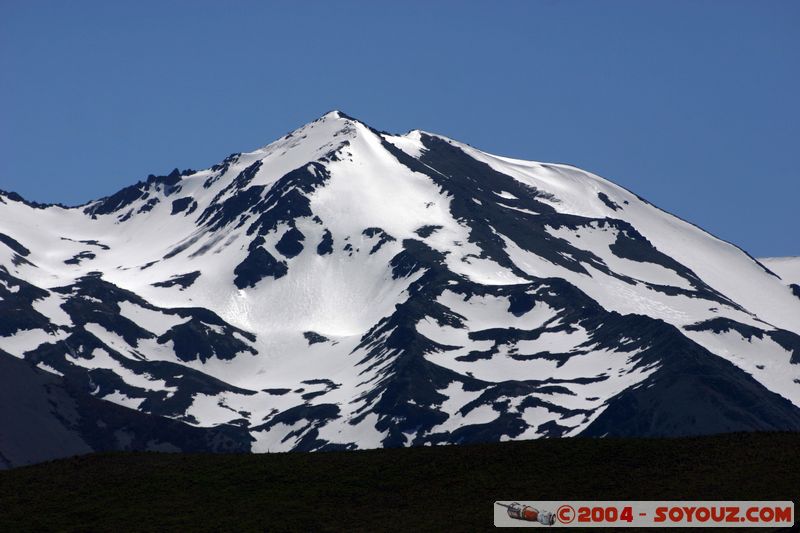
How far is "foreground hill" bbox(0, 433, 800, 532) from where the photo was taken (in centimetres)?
8712

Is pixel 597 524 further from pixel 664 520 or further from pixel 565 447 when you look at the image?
pixel 565 447

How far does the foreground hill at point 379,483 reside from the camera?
286ft

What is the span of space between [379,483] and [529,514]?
53.9 feet

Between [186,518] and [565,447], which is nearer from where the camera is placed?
[186,518]

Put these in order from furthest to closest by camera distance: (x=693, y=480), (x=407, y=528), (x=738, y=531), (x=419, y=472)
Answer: (x=419, y=472) → (x=693, y=480) → (x=407, y=528) → (x=738, y=531)

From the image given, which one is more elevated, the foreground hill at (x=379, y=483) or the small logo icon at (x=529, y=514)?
the foreground hill at (x=379, y=483)

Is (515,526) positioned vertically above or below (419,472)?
below

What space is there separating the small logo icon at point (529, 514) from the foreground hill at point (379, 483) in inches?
70.7

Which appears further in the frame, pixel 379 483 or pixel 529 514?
pixel 379 483

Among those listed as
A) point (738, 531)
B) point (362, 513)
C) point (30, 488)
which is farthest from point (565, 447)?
point (30, 488)

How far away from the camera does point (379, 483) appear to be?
94.9 metres

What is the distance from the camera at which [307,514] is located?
8850 centimetres

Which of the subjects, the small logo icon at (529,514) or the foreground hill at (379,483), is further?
the foreground hill at (379,483)

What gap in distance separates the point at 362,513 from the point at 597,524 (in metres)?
14.7
